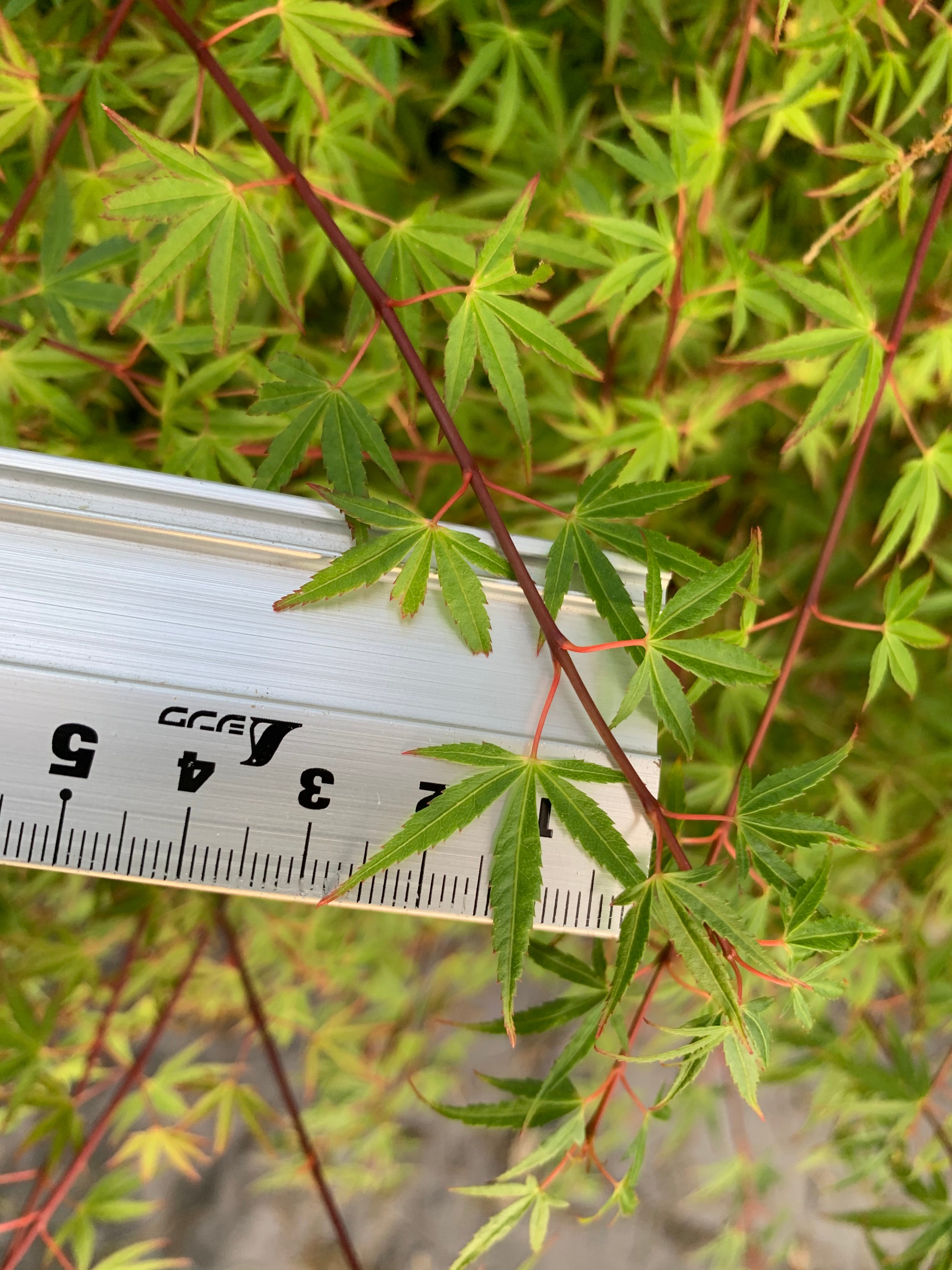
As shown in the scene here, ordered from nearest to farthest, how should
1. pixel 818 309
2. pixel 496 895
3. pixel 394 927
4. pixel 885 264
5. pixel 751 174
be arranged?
1. pixel 496 895
2. pixel 818 309
3. pixel 885 264
4. pixel 751 174
5. pixel 394 927

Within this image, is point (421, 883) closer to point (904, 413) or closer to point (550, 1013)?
point (550, 1013)

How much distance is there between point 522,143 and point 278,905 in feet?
4.18

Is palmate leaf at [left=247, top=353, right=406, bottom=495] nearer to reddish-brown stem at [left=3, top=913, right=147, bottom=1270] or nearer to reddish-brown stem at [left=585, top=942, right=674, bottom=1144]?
reddish-brown stem at [left=585, top=942, right=674, bottom=1144]

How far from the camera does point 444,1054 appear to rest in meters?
1.88

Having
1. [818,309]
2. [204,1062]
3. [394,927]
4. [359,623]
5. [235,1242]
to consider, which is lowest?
[235,1242]

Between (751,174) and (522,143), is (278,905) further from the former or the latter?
(751,174)

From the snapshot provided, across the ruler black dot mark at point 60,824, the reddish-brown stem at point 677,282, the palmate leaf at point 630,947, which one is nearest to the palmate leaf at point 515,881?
the palmate leaf at point 630,947

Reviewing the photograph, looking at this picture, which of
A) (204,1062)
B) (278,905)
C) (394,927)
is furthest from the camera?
(204,1062)

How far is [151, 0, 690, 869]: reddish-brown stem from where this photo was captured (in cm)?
66

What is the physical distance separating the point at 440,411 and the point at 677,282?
0.44 metres

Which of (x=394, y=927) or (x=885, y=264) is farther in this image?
(x=394, y=927)

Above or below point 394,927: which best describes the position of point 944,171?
above

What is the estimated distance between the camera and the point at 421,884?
80 cm

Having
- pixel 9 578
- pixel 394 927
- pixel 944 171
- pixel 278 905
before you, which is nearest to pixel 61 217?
pixel 9 578
